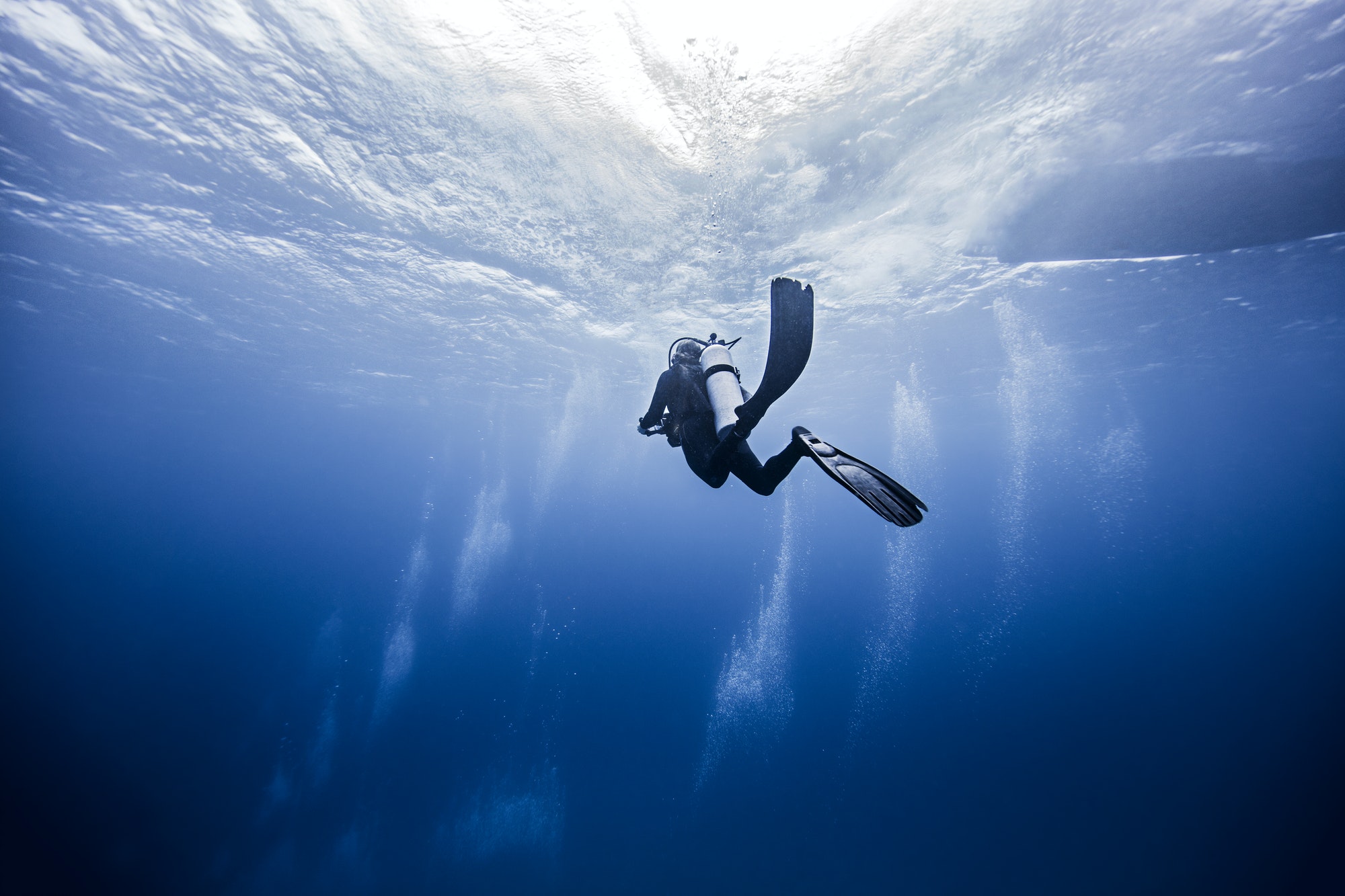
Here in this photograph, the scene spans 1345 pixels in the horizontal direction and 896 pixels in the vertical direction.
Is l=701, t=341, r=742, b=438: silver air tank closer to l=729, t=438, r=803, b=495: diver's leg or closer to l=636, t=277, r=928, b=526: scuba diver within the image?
l=636, t=277, r=928, b=526: scuba diver

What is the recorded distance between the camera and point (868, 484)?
112 inches

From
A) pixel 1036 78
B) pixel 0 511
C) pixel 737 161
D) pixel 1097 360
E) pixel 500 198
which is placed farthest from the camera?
pixel 0 511

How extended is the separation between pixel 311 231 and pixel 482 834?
59.3ft

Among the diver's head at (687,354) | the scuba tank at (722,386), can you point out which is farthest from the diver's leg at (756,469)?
the diver's head at (687,354)

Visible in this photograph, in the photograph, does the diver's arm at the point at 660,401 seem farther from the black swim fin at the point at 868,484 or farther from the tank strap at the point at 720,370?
the black swim fin at the point at 868,484

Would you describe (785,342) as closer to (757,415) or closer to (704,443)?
(757,415)

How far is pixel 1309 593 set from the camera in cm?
2983

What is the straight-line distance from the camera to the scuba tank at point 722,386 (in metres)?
3.44

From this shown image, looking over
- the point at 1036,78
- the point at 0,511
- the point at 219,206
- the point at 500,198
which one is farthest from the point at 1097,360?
the point at 0,511

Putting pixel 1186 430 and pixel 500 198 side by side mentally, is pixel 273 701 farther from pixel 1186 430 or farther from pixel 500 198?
pixel 1186 430

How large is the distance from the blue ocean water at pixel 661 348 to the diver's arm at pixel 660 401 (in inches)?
214

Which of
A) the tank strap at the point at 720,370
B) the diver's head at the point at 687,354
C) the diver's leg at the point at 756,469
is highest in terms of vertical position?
the diver's head at the point at 687,354

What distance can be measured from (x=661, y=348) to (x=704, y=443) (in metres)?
16.9

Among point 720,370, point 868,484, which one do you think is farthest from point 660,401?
point 868,484
